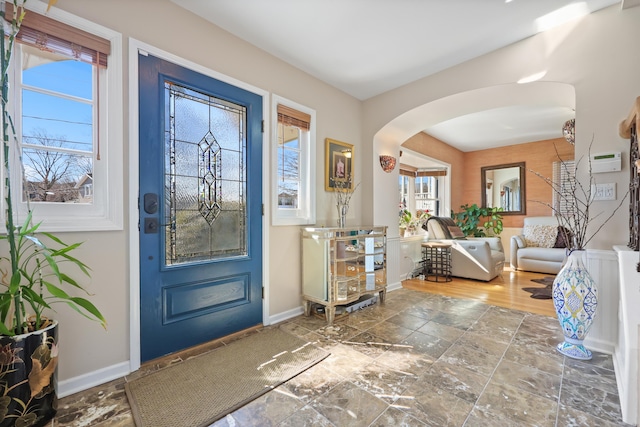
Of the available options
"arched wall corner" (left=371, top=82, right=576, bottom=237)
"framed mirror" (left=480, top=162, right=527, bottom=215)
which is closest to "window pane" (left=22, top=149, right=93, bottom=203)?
"arched wall corner" (left=371, top=82, right=576, bottom=237)

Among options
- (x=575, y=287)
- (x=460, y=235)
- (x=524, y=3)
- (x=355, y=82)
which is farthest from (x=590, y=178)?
(x=460, y=235)

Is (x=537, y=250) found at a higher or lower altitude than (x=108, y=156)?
lower

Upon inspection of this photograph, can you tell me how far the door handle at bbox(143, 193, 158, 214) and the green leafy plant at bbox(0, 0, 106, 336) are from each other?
48 cm

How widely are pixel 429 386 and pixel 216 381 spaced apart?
129 centimetres

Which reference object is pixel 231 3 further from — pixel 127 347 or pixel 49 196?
pixel 127 347

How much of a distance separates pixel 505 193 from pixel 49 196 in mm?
7094

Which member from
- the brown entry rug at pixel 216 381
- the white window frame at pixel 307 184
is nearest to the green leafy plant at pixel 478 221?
the white window frame at pixel 307 184

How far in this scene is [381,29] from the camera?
2191 mm

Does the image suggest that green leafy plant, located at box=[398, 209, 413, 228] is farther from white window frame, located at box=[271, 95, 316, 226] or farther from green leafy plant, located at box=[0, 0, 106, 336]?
green leafy plant, located at box=[0, 0, 106, 336]

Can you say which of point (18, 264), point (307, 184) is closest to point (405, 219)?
point (307, 184)

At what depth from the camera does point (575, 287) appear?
185cm

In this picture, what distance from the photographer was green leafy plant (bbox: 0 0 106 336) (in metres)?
1.16

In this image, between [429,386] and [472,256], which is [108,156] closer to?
[429,386]

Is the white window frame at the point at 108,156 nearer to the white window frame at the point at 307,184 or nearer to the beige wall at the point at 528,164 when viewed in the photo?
the white window frame at the point at 307,184
